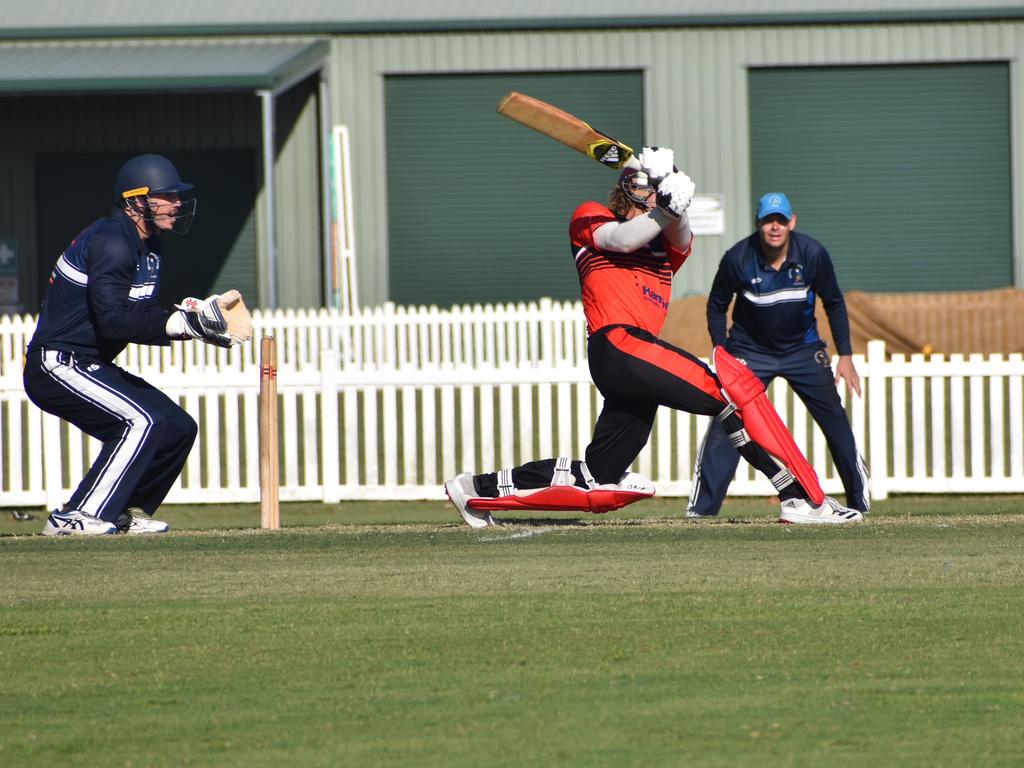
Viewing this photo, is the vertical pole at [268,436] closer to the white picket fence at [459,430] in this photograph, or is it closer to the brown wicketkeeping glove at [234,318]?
Result: the brown wicketkeeping glove at [234,318]

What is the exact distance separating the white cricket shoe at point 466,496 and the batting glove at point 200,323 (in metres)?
1.35

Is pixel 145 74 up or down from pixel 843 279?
up

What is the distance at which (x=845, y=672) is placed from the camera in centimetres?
540

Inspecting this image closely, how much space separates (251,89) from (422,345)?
3978mm

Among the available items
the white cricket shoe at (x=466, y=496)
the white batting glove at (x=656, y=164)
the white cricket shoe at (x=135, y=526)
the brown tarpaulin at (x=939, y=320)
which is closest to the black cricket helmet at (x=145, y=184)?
the white cricket shoe at (x=135, y=526)

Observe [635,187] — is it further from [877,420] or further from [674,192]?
[877,420]

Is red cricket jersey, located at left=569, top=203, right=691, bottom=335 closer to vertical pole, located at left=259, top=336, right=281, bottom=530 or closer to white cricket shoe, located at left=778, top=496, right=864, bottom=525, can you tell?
white cricket shoe, located at left=778, top=496, right=864, bottom=525

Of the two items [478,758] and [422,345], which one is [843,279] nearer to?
[422,345]

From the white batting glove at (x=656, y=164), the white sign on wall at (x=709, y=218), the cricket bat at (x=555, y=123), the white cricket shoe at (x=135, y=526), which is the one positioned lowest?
the white cricket shoe at (x=135, y=526)

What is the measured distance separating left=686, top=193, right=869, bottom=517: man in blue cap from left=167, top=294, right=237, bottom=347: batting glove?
300 cm

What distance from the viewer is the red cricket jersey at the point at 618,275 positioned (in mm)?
8492

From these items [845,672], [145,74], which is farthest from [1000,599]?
[145,74]

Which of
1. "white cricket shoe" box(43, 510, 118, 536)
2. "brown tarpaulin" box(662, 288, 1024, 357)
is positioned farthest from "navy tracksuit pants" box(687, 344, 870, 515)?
"brown tarpaulin" box(662, 288, 1024, 357)

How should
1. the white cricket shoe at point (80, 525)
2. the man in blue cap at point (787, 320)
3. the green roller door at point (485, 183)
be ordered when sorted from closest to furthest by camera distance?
1. the white cricket shoe at point (80, 525)
2. the man in blue cap at point (787, 320)
3. the green roller door at point (485, 183)
